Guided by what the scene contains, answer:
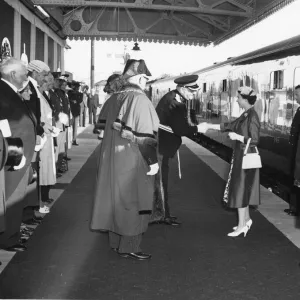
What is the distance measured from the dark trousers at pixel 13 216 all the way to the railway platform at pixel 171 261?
6.4 inches

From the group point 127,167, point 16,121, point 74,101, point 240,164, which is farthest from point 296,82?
point 74,101

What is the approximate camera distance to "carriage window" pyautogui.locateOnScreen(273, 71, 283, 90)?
10938 mm

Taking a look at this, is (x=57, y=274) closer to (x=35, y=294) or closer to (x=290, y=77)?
(x=35, y=294)

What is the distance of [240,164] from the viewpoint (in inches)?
249

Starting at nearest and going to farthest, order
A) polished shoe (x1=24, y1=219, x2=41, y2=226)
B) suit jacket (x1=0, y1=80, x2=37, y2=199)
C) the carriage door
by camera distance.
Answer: suit jacket (x1=0, y1=80, x2=37, y2=199)
polished shoe (x1=24, y1=219, x2=41, y2=226)
the carriage door

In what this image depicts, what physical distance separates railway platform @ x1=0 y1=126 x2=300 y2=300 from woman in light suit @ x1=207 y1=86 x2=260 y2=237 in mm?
411

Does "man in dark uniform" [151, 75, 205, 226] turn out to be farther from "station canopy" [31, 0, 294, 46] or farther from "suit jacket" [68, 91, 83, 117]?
"station canopy" [31, 0, 294, 46]

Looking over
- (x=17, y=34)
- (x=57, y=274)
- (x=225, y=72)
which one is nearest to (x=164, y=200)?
(x=57, y=274)

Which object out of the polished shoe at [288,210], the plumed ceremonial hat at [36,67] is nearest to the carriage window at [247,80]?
the polished shoe at [288,210]

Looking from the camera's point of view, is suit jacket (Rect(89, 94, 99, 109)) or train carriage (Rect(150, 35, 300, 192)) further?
suit jacket (Rect(89, 94, 99, 109))

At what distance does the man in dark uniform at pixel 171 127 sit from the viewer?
6742 millimetres

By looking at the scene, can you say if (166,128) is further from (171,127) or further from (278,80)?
(278,80)

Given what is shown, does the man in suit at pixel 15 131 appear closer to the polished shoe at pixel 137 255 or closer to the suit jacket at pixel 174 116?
the polished shoe at pixel 137 255

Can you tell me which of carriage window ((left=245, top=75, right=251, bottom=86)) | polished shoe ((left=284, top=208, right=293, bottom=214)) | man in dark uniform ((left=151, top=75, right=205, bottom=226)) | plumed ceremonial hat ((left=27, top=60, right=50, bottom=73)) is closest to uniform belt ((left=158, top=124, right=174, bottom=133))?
man in dark uniform ((left=151, top=75, right=205, bottom=226))
